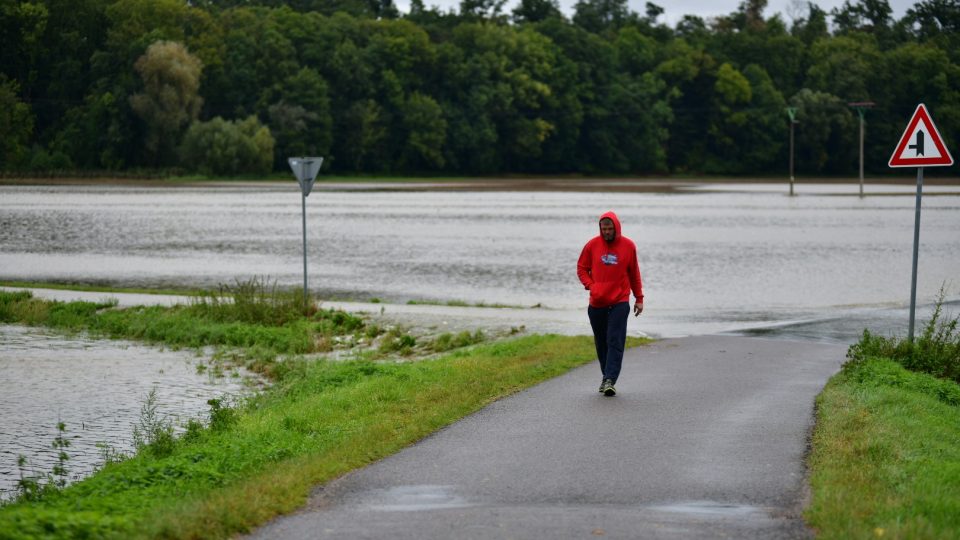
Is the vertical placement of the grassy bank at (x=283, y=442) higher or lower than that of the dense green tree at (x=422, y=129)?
lower

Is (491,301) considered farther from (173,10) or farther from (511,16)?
(511,16)

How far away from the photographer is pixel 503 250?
42.8m

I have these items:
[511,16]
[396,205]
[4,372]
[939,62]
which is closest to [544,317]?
[4,372]

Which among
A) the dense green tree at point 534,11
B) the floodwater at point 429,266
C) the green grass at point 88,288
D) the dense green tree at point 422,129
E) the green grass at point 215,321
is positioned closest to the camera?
the floodwater at point 429,266

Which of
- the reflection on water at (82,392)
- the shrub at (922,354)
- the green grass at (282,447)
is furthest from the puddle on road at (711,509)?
the shrub at (922,354)

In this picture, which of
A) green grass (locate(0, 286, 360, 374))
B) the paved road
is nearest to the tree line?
green grass (locate(0, 286, 360, 374))

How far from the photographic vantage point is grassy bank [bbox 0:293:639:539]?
770 centimetres

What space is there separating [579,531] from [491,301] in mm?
19928

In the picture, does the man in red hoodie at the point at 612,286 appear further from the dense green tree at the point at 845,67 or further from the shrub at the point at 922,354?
the dense green tree at the point at 845,67

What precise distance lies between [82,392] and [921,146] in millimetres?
10825

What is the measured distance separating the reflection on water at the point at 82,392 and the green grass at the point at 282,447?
3.33 feet

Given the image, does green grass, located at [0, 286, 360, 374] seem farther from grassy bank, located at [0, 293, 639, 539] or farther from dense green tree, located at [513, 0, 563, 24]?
dense green tree, located at [513, 0, 563, 24]

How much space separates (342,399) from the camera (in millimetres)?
13703

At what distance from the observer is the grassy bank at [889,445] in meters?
7.59
